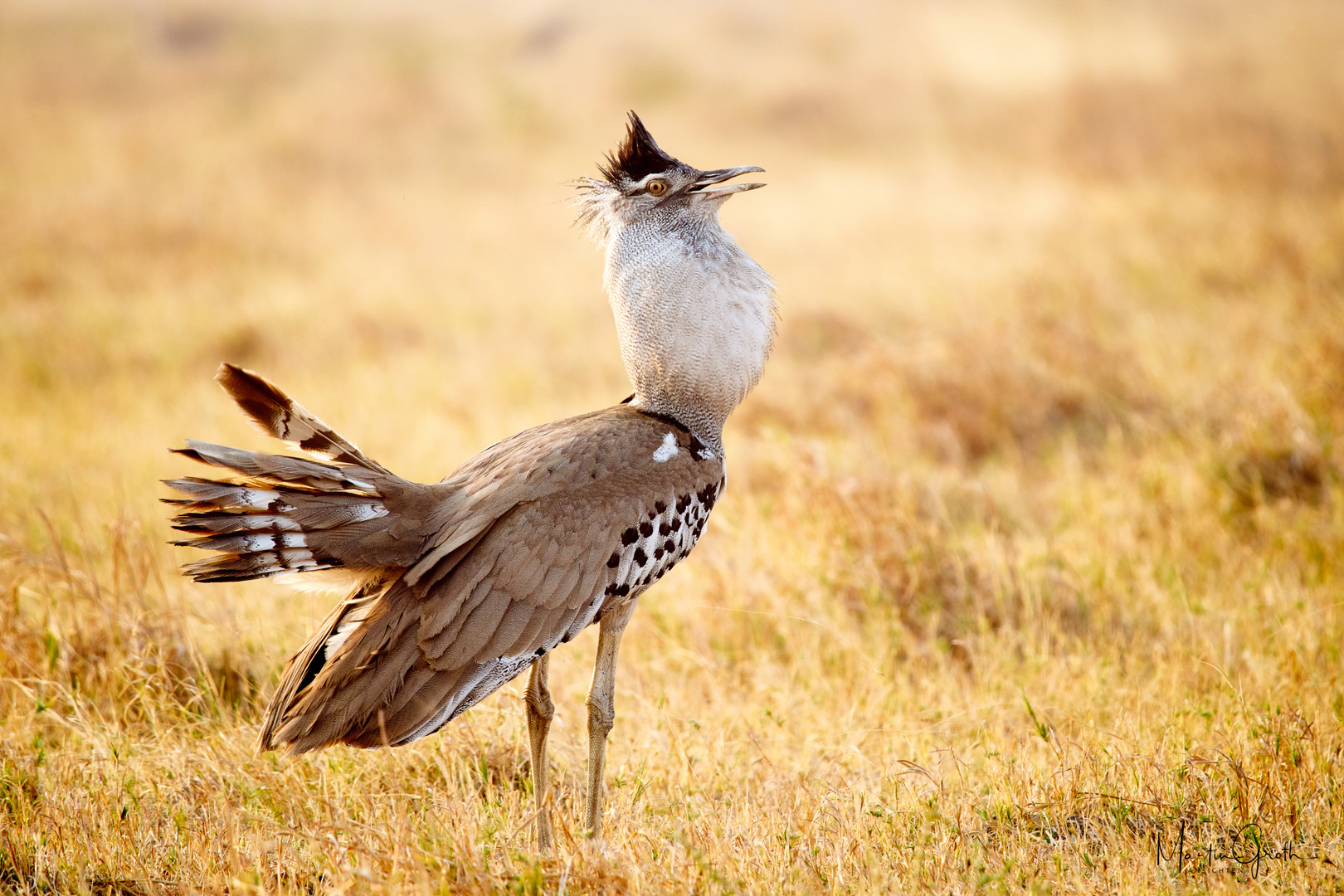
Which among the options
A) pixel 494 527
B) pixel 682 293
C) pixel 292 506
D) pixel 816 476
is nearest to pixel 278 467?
pixel 292 506

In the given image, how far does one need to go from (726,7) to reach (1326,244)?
46.0 ft

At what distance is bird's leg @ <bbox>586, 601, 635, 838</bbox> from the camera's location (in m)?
2.86

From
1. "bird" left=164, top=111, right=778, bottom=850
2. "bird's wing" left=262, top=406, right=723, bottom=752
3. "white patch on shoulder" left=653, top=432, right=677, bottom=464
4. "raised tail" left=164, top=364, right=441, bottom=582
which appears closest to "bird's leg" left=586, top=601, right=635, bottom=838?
"bird" left=164, top=111, right=778, bottom=850

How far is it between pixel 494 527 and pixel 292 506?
1.66 feet

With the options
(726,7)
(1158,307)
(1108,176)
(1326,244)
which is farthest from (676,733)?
(726,7)

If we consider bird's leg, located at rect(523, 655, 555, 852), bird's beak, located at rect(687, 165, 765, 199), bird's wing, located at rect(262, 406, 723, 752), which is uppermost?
bird's beak, located at rect(687, 165, 765, 199)

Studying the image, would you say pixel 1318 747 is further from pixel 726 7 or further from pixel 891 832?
pixel 726 7

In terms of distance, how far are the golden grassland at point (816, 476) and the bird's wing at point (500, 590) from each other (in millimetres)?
337

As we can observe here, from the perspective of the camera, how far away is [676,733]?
3340 millimetres

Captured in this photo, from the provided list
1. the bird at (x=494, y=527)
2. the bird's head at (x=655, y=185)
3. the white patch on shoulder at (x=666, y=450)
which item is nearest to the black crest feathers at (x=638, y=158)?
the bird's head at (x=655, y=185)

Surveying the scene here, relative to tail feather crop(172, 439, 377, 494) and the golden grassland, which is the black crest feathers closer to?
tail feather crop(172, 439, 377, 494)

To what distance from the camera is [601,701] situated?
2.93 m

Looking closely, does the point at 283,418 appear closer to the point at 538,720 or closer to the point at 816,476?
the point at 538,720

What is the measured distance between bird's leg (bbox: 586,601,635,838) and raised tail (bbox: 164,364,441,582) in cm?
58
